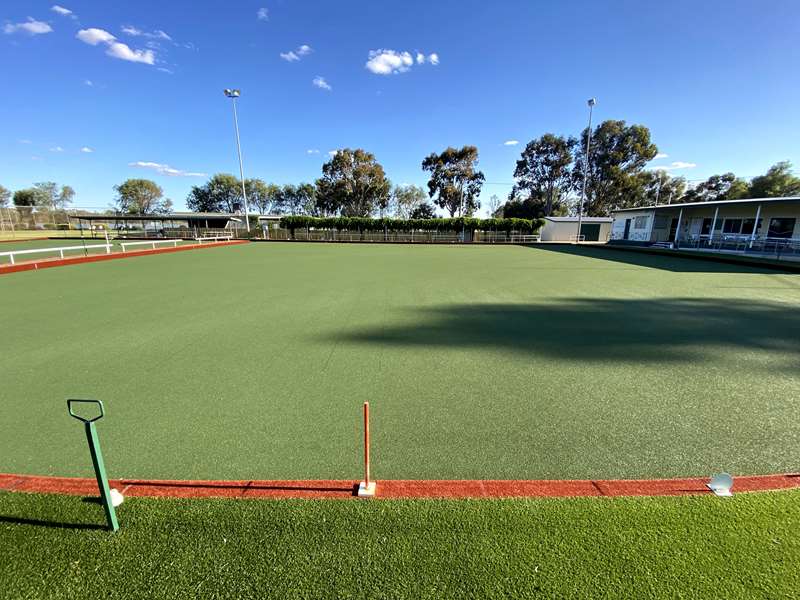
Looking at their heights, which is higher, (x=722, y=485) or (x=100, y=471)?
(x=100, y=471)

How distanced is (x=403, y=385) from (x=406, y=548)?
205 centimetres

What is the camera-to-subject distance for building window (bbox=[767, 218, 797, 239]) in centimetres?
2119

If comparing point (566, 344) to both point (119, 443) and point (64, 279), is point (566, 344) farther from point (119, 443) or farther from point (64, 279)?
point (64, 279)

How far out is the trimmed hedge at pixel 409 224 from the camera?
131 ft

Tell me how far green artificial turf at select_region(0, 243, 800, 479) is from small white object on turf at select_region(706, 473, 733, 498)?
1.03 ft

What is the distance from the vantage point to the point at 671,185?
59.5 metres

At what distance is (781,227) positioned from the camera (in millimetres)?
21672

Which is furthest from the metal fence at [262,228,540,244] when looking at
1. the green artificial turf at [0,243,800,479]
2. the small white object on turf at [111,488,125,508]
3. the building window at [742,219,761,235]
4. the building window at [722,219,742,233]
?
the small white object on turf at [111,488,125,508]

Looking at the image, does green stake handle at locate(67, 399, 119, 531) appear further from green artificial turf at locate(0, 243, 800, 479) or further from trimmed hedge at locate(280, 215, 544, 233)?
trimmed hedge at locate(280, 215, 544, 233)

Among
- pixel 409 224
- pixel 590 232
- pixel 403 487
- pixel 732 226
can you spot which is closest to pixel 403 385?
pixel 403 487

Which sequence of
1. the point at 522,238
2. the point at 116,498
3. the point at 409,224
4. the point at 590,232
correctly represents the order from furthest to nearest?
1. the point at 590,232
2. the point at 409,224
3. the point at 522,238
4. the point at 116,498

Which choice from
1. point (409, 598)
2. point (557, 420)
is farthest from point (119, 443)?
point (557, 420)

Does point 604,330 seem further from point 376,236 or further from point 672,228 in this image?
point 376,236

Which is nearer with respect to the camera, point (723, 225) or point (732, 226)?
point (732, 226)
